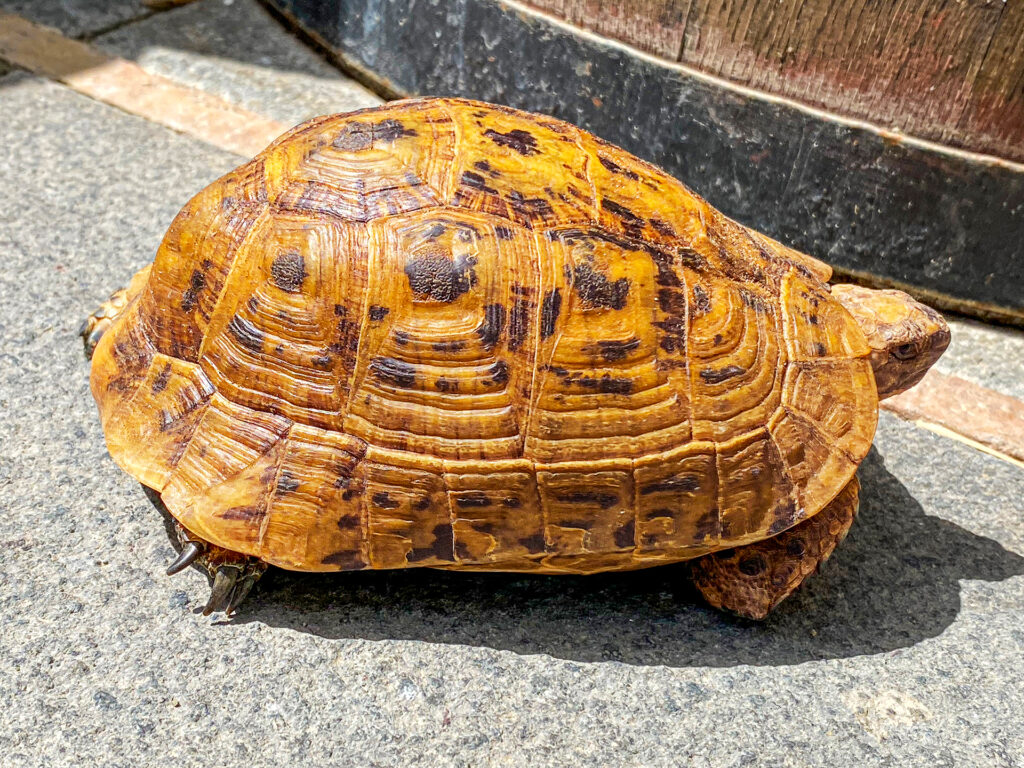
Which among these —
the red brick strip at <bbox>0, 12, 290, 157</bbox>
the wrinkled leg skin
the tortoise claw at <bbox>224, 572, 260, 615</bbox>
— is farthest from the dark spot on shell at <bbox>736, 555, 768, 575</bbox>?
the red brick strip at <bbox>0, 12, 290, 157</bbox>

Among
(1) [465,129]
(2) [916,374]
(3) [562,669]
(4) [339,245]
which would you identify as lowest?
(3) [562,669]

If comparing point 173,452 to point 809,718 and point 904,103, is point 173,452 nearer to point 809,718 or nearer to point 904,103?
point 809,718

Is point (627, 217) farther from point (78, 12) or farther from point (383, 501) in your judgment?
point (78, 12)

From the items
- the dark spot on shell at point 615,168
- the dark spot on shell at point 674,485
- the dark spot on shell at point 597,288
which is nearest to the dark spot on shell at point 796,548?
the dark spot on shell at point 674,485

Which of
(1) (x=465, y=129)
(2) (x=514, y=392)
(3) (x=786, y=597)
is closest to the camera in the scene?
(2) (x=514, y=392)

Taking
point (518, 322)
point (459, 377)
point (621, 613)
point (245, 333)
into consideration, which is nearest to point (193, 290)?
point (245, 333)

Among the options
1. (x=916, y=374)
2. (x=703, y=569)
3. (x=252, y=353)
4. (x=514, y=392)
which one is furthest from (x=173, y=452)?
(x=916, y=374)

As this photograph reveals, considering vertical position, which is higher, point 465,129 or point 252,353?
point 465,129
